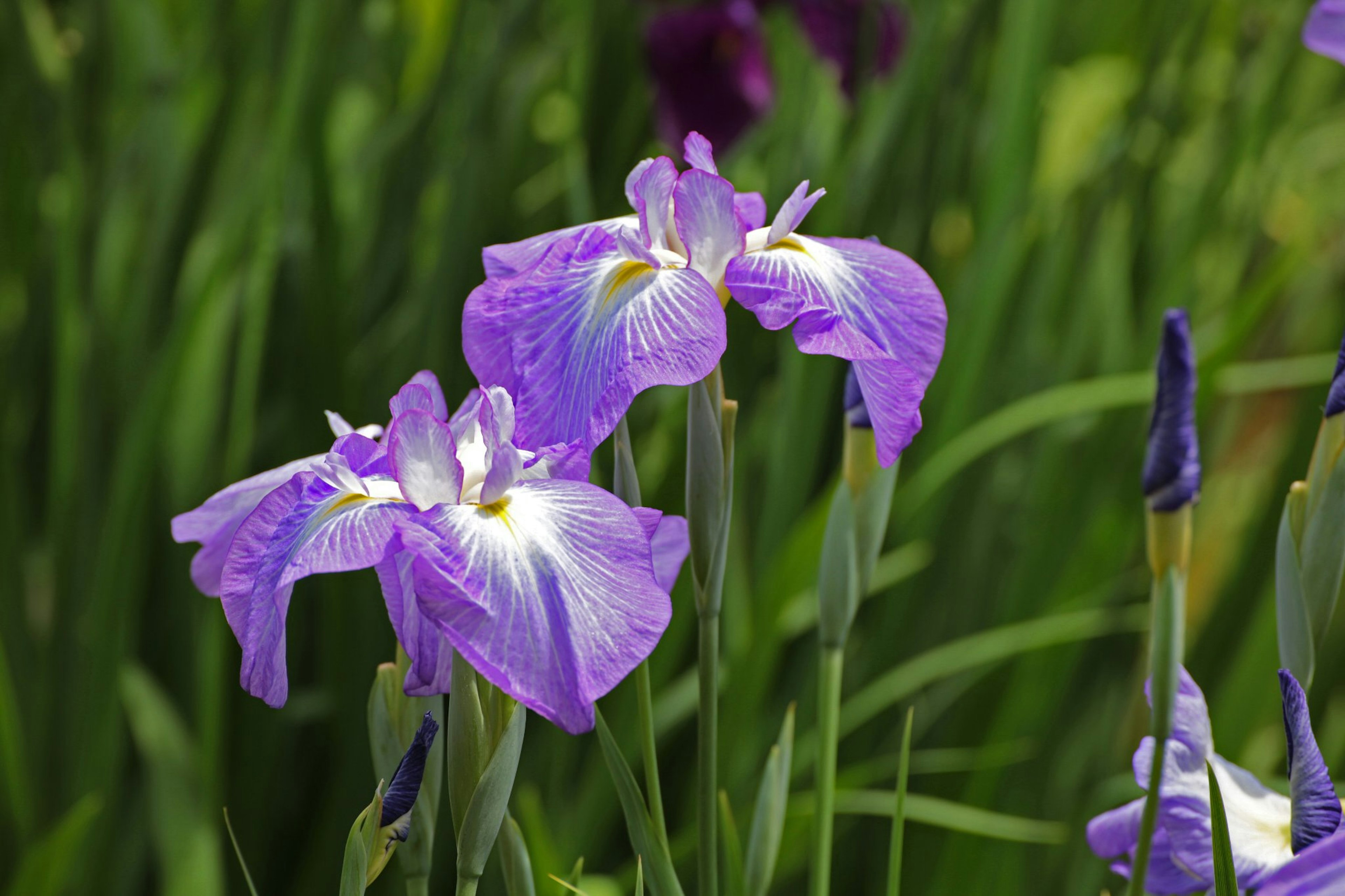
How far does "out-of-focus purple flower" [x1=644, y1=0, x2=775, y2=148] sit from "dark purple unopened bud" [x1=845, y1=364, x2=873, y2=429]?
77 cm

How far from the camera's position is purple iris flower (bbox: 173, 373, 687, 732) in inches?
9.9

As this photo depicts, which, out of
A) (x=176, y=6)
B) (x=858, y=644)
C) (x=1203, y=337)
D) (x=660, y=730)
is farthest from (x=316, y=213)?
(x=1203, y=337)

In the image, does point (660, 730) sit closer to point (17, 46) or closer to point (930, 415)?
point (930, 415)

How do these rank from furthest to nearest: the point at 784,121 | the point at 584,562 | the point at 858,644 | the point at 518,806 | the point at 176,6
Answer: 1. the point at 176,6
2. the point at 784,121
3. the point at 858,644
4. the point at 518,806
5. the point at 584,562

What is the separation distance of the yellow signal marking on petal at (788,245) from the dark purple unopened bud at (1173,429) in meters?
0.13

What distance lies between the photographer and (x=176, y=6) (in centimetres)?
141

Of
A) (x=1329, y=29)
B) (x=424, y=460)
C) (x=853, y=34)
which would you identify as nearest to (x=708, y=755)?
(x=424, y=460)

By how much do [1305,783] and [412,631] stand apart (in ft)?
0.74

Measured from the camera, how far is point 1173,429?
0.86 ft

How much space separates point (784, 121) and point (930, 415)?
0.35m

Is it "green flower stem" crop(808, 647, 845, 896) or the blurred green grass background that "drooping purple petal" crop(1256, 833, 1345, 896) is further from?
the blurred green grass background

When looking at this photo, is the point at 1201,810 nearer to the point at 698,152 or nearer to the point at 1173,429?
the point at 1173,429

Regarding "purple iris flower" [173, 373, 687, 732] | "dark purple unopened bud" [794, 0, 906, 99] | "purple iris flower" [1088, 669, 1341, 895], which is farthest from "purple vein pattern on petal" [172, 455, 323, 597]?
"dark purple unopened bud" [794, 0, 906, 99]

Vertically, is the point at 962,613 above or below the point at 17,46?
below
